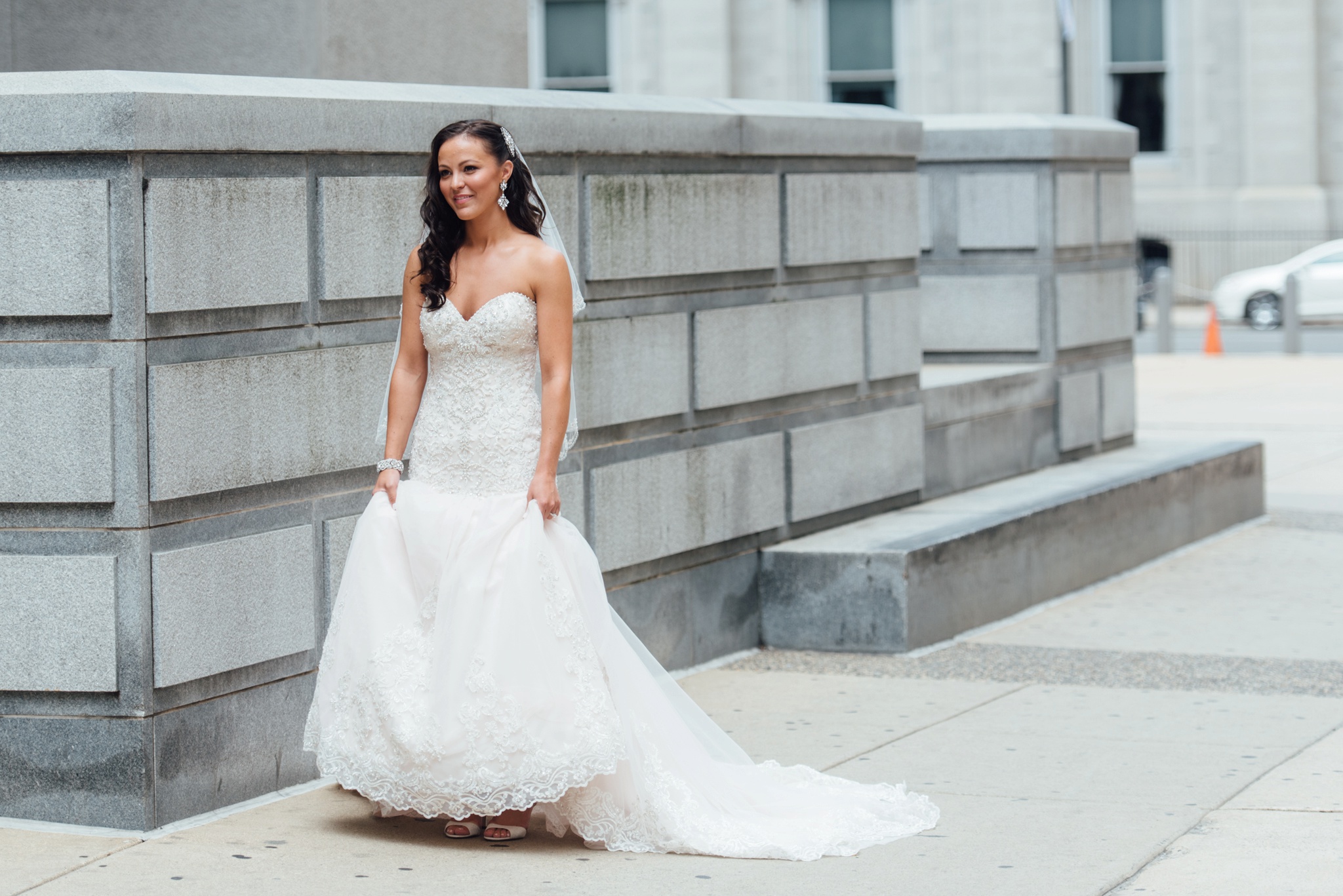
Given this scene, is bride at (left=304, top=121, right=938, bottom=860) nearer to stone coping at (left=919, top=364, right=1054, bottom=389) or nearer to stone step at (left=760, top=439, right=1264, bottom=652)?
stone step at (left=760, top=439, right=1264, bottom=652)

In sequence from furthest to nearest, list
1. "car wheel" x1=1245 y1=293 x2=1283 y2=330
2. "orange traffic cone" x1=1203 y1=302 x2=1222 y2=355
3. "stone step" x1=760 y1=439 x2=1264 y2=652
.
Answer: "car wheel" x1=1245 y1=293 x2=1283 y2=330
"orange traffic cone" x1=1203 y1=302 x2=1222 y2=355
"stone step" x1=760 y1=439 x2=1264 y2=652

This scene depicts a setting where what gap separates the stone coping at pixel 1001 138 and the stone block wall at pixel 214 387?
389 cm

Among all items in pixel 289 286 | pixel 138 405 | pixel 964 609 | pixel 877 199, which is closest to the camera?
pixel 138 405

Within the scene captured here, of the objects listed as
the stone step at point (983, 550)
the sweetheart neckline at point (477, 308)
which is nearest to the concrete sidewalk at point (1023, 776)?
the stone step at point (983, 550)

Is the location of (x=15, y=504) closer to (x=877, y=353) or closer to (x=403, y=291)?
(x=403, y=291)

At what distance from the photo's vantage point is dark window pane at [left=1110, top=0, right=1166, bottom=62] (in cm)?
3394

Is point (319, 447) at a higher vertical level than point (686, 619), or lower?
higher

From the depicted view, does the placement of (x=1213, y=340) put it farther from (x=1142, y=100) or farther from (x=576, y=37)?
(x=576, y=37)

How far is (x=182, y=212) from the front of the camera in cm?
573

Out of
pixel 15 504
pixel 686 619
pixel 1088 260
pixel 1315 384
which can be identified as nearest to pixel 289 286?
pixel 15 504

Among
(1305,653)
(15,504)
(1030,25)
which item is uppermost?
(1030,25)

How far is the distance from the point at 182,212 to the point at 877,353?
4583 mm

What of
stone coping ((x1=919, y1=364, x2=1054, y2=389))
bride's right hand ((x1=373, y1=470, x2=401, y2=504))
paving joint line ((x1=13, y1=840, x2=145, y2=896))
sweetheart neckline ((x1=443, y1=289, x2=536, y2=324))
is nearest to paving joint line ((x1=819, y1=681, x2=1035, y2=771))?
bride's right hand ((x1=373, y1=470, x2=401, y2=504))

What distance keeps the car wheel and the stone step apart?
18227 millimetres
